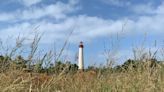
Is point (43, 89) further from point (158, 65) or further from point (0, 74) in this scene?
point (158, 65)

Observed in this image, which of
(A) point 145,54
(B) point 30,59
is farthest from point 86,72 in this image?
(B) point 30,59

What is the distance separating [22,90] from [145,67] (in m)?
2.15

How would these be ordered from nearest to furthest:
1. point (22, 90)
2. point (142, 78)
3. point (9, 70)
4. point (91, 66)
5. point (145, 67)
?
point (22, 90) → point (9, 70) → point (142, 78) → point (145, 67) → point (91, 66)

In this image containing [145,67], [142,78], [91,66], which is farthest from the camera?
[91,66]

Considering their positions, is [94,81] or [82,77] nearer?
[94,81]

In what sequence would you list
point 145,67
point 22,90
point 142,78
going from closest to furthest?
1. point 22,90
2. point 142,78
3. point 145,67

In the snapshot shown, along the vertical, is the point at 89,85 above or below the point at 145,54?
below

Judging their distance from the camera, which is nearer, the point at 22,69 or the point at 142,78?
the point at 22,69

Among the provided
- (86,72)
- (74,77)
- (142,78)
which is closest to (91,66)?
(86,72)

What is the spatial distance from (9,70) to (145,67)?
2.10 m

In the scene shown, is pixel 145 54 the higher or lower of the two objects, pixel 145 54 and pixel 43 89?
the higher

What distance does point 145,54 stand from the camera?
7023 mm

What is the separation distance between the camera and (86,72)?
7633mm

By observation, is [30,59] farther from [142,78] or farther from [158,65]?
[158,65]
